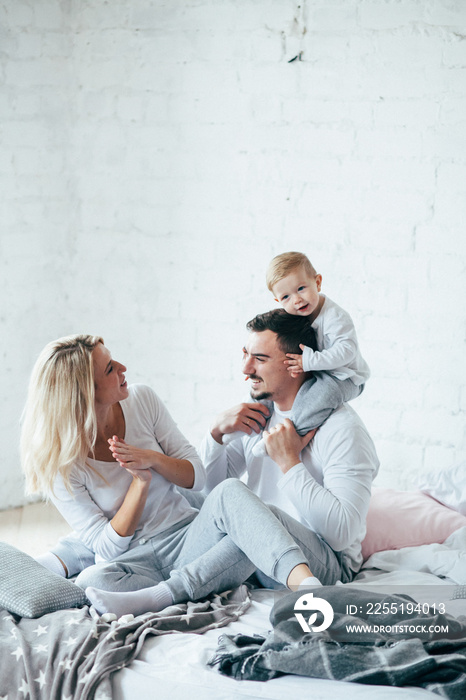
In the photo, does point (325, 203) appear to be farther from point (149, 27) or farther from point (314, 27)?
point (149, 27)

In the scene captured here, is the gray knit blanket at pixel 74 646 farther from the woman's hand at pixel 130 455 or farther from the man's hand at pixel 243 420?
the man's hand at pixel 243 420

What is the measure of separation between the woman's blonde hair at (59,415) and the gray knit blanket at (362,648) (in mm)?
Result: 635

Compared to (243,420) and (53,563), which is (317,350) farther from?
(53,563)

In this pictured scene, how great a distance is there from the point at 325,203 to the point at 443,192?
1.55 feet

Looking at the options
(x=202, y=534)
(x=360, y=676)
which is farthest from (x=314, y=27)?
(x=360, y=676)

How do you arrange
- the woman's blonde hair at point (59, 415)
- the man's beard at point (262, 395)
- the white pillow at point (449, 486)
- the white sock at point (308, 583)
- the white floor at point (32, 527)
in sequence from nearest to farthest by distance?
the white sock at point (308, 583) → the woman's blonde hair at point (59, 415) → the man's beard at point (262, 395) → the white pillow at point (449, 486) → the white floor at point (32, 527)

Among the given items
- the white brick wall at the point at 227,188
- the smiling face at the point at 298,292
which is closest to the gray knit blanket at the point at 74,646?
the smiling face at the point at 298,292

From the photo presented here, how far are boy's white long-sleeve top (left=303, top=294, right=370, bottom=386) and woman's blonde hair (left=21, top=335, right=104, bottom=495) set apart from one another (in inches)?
23.9

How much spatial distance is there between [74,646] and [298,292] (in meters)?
1.10

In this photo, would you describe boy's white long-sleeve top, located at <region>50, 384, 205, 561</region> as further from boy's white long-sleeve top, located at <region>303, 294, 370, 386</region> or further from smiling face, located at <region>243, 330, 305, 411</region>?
boy's white long-sleeve top, located at <region>303, 294, 370, 386</region>

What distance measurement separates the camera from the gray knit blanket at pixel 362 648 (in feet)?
4.38

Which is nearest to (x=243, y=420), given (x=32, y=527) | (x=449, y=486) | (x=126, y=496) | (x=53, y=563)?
(x=126, y=496)

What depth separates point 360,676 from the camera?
1350 millimetres

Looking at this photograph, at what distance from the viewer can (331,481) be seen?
1.91 metres
